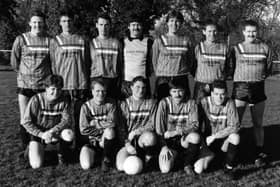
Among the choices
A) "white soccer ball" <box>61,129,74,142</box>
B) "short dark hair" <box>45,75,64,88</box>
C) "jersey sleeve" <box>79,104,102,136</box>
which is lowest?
"white soccer ball" <box>61,129,74,142</box>

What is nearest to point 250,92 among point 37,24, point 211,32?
point 211,32

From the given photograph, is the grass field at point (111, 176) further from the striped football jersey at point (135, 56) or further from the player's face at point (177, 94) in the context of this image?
the striped football jersey at point (135, 56)

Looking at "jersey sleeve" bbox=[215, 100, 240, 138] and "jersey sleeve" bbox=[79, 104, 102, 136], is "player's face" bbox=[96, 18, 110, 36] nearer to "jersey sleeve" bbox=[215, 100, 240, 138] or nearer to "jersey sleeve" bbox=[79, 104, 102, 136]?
"jersey sleeve" bbox=[79, 104, 102, 136]

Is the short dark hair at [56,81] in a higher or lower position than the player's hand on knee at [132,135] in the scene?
higher

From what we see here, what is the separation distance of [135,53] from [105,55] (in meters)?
0.40

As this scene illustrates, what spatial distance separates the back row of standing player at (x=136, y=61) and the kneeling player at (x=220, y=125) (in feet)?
1.25

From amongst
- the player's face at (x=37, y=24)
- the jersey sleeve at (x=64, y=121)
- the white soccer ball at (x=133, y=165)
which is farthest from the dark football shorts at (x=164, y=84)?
the player's face at (x=37, y=24)

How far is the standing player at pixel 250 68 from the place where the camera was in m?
4.31

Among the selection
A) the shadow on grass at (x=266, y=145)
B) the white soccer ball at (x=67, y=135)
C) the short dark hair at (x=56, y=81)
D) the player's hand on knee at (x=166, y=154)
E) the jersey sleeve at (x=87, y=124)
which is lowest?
the shadow on grass at (x=266, y=145)

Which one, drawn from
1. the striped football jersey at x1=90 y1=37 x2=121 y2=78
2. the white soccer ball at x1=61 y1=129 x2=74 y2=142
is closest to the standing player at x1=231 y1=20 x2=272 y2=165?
the striped football jersey at x1=90 y1=37 x2=121 y2=78

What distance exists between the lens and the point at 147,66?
15.3 ft

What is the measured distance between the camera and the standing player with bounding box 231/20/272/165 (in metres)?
4.31

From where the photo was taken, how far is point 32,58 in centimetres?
445

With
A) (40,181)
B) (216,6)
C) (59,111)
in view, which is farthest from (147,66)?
(216,6)
